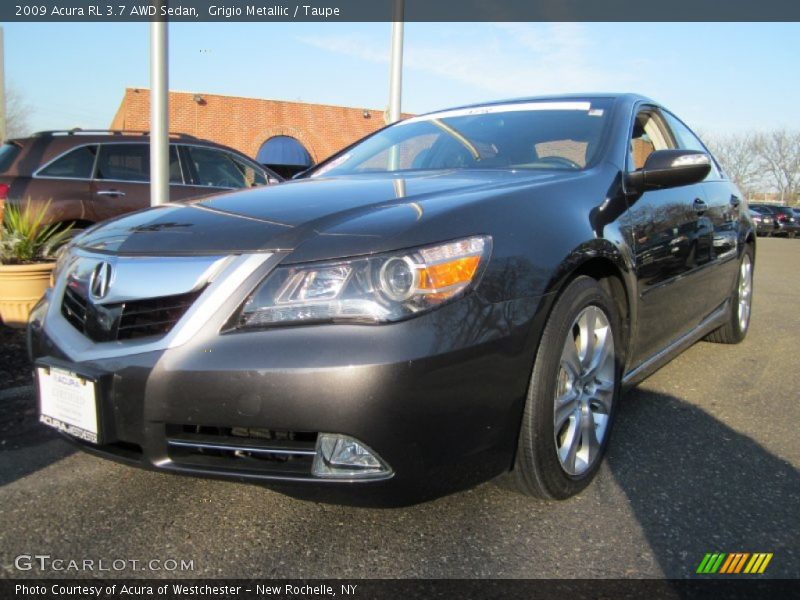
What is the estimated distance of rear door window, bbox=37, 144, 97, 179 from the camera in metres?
6.12

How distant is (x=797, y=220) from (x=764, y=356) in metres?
34.1

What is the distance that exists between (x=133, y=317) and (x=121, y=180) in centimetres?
509

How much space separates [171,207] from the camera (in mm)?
2576

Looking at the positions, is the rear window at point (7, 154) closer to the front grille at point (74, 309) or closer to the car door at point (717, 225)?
the front grille at point (74, 309)

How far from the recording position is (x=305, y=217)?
210 cm

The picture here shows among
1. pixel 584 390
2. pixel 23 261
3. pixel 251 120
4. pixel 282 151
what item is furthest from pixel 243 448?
pixel 251 120

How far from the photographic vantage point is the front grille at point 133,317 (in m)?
1.92

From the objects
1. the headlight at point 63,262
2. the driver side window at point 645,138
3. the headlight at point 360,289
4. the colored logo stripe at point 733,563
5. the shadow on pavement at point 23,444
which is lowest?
the shadow on pavement at point 23,444

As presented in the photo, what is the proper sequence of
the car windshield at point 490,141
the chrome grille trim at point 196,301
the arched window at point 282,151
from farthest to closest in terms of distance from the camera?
the arched window at point 282,151 < the car windshield at point 490,141 < the chrome grille trim at point 196,301

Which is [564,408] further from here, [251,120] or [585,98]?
[251,120]

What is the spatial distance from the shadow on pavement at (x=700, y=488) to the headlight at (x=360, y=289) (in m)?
1.07

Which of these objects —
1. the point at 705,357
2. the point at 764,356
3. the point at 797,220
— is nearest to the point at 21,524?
the point at 705,357

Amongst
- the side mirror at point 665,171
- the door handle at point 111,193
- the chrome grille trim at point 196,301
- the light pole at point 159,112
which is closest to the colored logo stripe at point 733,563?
the side mirror at point 665,171

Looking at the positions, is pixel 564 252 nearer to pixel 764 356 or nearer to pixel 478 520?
pixel 478 520
